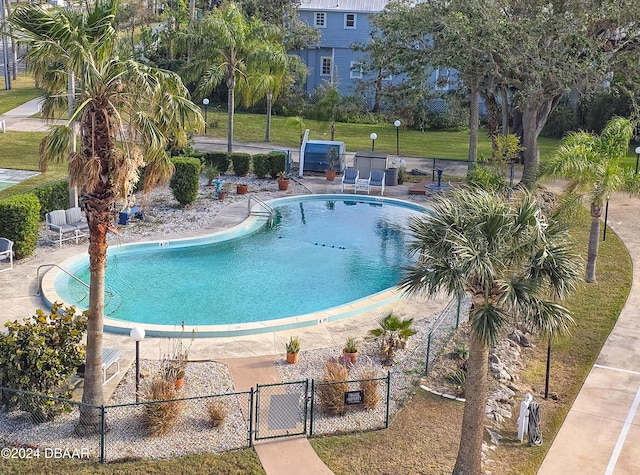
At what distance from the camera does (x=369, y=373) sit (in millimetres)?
14938

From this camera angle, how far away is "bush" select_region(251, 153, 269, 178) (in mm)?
32062

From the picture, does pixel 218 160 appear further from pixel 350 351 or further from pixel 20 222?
pixel 350 351

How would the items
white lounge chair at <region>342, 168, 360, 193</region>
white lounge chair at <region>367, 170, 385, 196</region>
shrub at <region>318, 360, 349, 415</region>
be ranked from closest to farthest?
shrub at <region>318, 360, 349, 415</region> < white lounge chair at <region>342, 168, 360, 193</region> < white lounge chair at <region>367, 170, 385, 196</region>

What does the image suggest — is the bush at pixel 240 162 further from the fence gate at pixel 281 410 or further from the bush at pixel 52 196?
the fence gate at pixel 281 410

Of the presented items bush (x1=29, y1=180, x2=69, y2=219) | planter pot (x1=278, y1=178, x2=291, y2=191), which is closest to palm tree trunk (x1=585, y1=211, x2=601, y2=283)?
planter pot (x1=278, y1=178, x2=291, y2=191)

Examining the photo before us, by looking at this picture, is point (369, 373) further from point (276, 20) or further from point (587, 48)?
point (276, 20)

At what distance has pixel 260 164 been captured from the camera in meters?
32.2

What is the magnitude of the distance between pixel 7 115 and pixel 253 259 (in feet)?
86.6

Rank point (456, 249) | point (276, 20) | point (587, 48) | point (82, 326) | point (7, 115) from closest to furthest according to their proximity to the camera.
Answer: point (456, 249) < point (82, 326) < point (587, 48) < point (7, 115) < point (276, 20)

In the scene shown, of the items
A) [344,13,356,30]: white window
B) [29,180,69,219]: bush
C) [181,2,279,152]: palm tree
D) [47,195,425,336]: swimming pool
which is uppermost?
[344,13,356,30]: white window

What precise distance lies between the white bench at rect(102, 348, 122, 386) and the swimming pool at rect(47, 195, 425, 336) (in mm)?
1978

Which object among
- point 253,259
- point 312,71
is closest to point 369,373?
point 253,259

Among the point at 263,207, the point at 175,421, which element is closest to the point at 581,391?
the point at 175,421

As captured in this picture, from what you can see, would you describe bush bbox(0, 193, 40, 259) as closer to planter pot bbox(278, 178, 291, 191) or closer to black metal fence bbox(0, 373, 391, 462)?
black metal fence bbox(0, 373, 391, 462)
